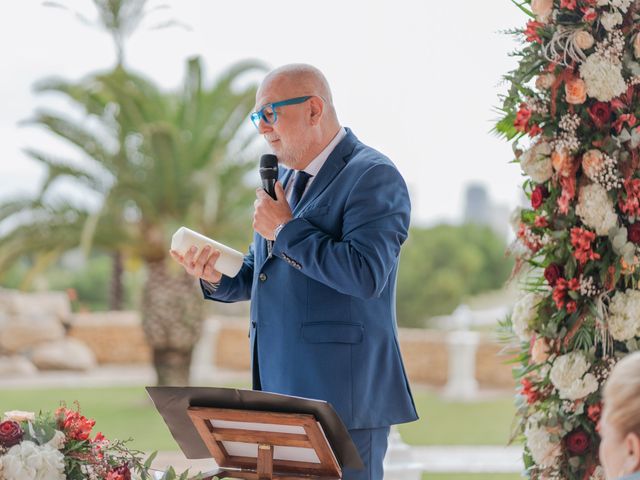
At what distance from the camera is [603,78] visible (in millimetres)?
3330

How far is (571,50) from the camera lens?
3.40 m

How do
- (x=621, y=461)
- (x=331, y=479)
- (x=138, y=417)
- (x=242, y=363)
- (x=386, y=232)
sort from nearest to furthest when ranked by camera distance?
1. (x=621, y=461)
2. (x=331, y=479)
3. (x=386, y=232)
4. (x=138, y=417)
5. (x=242, y=363)

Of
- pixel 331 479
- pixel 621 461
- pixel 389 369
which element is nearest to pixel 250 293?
pixel 389 369

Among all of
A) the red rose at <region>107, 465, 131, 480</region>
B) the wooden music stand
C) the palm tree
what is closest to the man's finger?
the wooden music stand

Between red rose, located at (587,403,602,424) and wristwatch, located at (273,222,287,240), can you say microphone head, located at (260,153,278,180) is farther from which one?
red rose, located at (587,403,602,424)

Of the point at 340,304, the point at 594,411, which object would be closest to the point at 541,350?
the point at 594,411

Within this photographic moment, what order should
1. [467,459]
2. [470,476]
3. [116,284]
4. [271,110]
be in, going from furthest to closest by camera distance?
[116,284]
[467,459]
[470,476]
[271,110]

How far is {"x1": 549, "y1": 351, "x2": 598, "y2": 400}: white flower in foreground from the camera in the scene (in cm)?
344

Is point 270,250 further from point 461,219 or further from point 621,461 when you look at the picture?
point 461,219

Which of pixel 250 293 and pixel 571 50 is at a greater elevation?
pixel 571 50

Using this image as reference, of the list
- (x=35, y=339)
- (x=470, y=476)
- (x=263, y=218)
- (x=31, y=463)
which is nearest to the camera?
(x=31, y=463)

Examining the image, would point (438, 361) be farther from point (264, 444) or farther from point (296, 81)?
point (264, 444)

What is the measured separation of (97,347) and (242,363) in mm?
2214

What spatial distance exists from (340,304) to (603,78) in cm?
124
